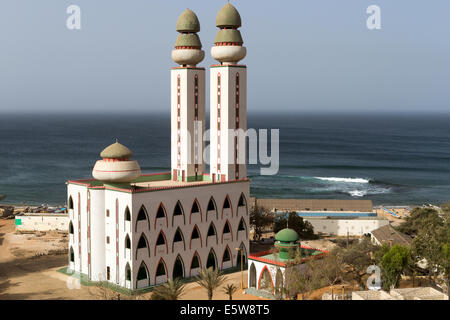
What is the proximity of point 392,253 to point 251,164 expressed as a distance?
13112 cm

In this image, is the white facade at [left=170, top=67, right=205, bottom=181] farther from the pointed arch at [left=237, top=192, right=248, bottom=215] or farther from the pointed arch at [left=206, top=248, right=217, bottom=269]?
the pointed arch at [left=206, top=248, right=217, bottom=269]

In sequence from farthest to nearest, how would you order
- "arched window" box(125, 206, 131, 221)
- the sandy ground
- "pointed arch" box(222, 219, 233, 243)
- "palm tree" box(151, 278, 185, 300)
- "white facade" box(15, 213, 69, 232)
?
"white facade" box(15, 213, 69, 232), "pointed arch" box(222, 219, 233, 243), "arched window" box(125, 206, 131, 221), the sandy ground, "palm tree" box(151, 278, 185, 300)

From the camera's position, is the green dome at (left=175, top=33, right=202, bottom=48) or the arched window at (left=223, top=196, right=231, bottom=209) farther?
the green dome at (left=175, top=33, right=202, bottom=48)

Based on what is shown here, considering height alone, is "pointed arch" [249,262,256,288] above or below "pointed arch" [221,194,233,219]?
below

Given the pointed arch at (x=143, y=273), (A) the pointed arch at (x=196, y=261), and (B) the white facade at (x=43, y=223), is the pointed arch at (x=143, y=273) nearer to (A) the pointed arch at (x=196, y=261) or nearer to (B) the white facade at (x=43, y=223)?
(A) the pointed arch at (x=196, y=261)

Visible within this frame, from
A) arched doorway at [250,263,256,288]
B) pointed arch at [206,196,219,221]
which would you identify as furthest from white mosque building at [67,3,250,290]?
arched doorway at [250,263,256,288]

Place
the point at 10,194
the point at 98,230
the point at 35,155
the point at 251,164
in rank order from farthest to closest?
the point at 35,155, the point at 251,164, the point at 10,194, the point at 98,230

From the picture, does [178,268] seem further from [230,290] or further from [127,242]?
[230,290]

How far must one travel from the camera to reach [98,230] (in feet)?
179

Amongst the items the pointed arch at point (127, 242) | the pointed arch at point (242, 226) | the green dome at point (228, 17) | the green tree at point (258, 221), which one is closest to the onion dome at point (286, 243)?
the pointed arch at point (242, 226)

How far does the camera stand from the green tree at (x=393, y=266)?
49.1m

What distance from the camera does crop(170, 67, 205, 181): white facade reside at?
200ft
